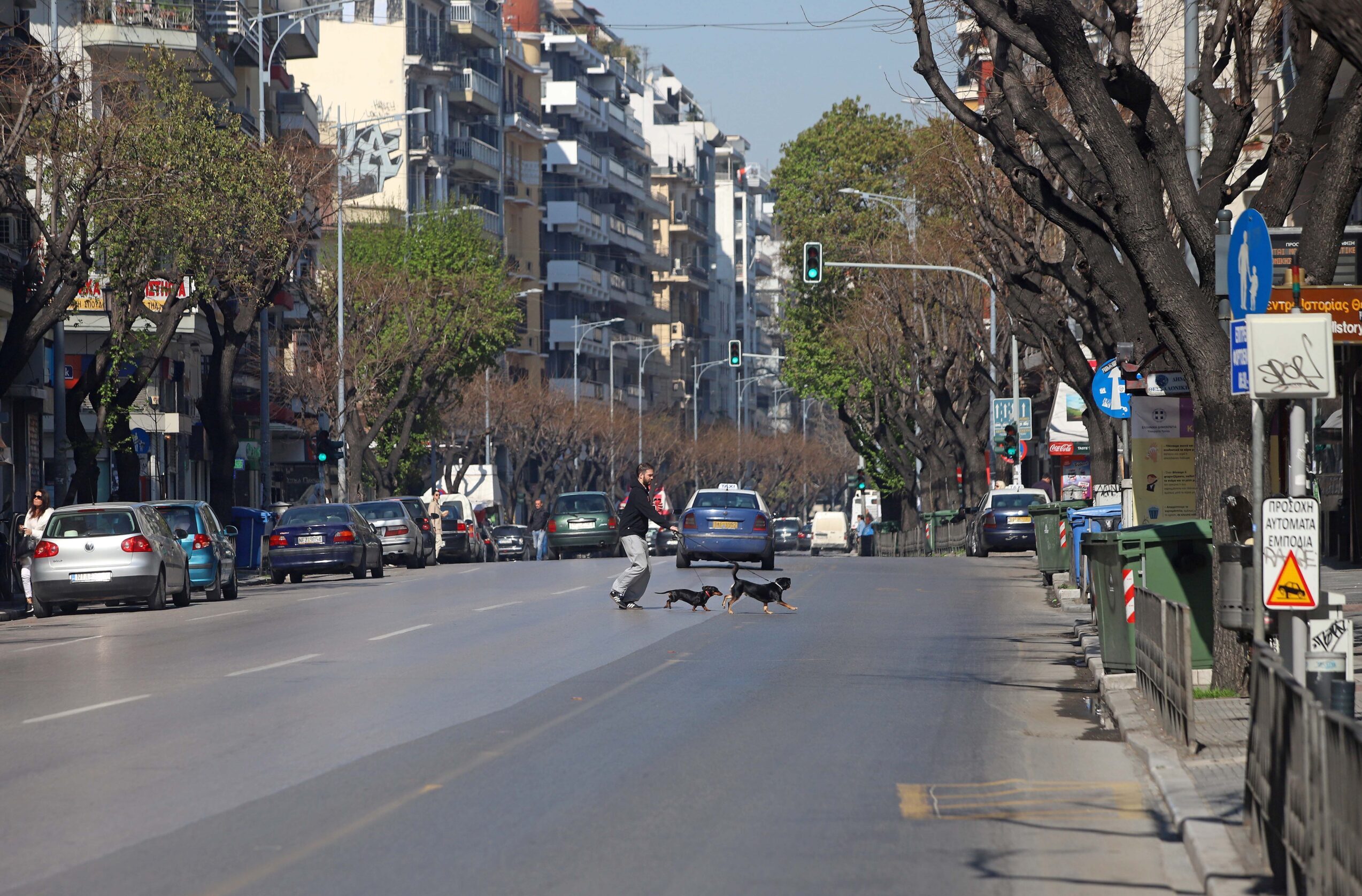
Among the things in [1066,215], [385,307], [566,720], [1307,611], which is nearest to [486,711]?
[566,720]

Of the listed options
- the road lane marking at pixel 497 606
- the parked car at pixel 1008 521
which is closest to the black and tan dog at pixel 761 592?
the road lane marking at pixel 497 606

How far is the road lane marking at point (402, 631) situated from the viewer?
20.8 m

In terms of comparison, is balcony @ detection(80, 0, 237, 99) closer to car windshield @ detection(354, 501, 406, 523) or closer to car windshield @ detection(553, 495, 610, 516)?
car windshield @ detection(354, 501, 406, 523)

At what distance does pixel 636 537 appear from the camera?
2644 cm

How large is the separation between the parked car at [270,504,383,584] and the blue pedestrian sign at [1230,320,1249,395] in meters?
29.8

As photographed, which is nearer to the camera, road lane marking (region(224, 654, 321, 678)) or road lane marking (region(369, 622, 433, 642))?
road lane marking (region(224, 654, 321, 678))

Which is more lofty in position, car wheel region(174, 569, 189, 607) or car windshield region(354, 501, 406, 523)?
car windshield region(354, 501, 406, 523)

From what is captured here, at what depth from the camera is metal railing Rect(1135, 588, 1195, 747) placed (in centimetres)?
1111

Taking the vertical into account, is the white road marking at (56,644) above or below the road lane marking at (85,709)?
below

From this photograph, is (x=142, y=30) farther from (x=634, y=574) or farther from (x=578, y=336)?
(x=578, y=336)

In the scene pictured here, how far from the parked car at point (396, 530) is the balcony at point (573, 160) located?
70.2 m

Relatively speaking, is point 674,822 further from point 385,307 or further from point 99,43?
point 385,307

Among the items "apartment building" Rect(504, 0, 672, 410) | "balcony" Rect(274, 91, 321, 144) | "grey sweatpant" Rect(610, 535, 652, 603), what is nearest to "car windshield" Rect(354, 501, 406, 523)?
"grey sweatpant" Rect(610, 535, 652, 603)

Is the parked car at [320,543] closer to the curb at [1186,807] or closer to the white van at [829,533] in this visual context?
the curb at [1186,807]
